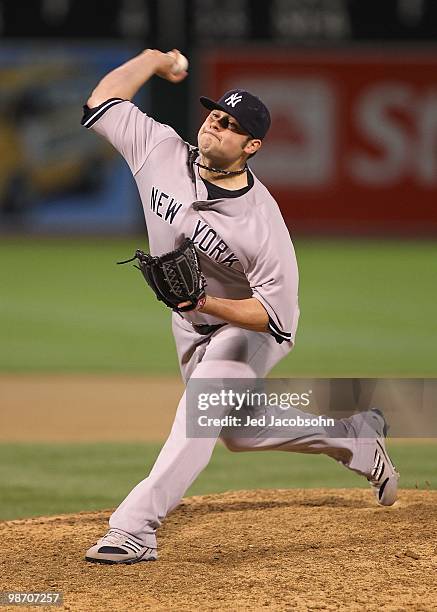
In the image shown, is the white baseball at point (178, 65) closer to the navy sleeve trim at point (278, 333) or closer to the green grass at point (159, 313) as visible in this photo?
the navy sleeve trim at point (278, 333)

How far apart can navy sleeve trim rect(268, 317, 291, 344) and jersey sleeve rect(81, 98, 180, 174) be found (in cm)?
86

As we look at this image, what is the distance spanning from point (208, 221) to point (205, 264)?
201 mm

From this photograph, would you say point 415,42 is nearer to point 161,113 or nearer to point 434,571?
point 161,113

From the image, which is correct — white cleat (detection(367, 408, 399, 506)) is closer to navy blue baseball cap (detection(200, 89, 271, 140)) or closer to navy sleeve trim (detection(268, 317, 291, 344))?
navy sleeve trim (detection(268, 317, 291, 344))

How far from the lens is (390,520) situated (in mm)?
5062

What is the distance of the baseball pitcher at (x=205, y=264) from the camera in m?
4.40

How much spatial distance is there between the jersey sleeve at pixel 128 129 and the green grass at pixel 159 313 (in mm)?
4685

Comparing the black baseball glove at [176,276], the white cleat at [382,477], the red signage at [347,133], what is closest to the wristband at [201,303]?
the black baseball glove at [176,276]

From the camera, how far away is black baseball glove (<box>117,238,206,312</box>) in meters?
4.24

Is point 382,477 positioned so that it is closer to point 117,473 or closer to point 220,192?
point 220,192

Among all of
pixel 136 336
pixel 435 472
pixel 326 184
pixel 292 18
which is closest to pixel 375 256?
pixel 326 184

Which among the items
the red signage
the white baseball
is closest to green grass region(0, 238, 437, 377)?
the red signage

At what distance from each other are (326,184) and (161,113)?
294 cm

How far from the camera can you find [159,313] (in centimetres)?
1277
